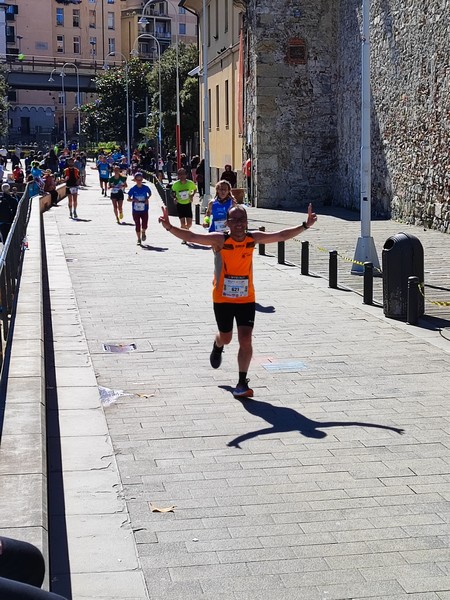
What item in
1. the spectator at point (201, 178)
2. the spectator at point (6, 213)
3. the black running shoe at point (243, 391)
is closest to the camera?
the black running shoe at point (243, 391)

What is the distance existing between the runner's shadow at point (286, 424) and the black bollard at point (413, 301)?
4.23 m

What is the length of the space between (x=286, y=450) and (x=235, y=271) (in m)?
2.24

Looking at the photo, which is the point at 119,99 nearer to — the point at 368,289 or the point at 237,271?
the point at 368,289

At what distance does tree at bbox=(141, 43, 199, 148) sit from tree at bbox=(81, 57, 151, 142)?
17.2 meters

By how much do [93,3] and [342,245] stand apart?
108233 mm

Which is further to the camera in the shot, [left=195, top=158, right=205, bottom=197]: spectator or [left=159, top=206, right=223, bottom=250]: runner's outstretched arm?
[left=195, top=158, right=205, bottom=197]: spectator

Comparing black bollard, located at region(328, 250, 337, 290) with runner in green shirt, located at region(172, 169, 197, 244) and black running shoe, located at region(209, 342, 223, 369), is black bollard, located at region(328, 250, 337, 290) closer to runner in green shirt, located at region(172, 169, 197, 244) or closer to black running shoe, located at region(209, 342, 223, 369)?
black running shoe, located at region(209, 342, 223, 369)

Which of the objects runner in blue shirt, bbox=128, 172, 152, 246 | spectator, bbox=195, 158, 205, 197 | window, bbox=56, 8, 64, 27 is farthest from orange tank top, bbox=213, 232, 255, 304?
window, bbox=56, 8, 64, 27

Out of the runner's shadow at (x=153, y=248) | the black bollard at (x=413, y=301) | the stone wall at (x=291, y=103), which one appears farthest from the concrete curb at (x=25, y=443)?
the stone wall at (x=291, y=103)

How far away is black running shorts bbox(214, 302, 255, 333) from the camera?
30.5 feet

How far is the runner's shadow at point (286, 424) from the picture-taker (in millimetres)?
7895

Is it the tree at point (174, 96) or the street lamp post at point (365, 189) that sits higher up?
the tree at point (174, 96)

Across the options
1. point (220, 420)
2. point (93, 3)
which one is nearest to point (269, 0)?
point (220, 420)

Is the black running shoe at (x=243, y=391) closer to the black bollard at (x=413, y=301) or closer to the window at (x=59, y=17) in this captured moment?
the black bollard at (x=413, y=301)
